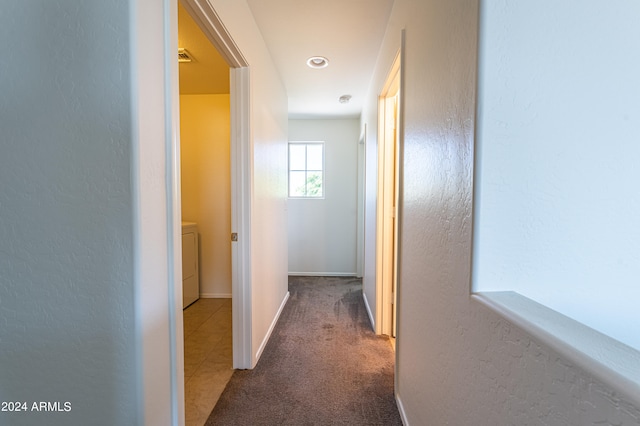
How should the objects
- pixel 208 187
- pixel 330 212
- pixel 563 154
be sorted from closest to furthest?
pixel 563 154 < pixel 208 187 < pixel 330 212

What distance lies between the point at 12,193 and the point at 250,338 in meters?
1.45

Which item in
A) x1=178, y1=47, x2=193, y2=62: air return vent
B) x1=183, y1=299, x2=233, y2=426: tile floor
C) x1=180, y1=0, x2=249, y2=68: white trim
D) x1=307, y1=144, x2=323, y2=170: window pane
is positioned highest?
x1=178, y1=47, x2=193, y2=62: air return vent

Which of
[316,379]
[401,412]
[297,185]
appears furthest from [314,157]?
[401,412]

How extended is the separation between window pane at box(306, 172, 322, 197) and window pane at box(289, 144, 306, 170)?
0.19 meters

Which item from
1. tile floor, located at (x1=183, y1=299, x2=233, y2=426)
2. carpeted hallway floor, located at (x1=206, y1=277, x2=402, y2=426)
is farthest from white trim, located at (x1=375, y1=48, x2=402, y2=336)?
tile floor, located at (x1=183, y1=299, x2=233, y2=426)

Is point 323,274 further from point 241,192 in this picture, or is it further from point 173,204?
point 173,204

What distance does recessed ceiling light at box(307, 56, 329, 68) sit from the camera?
234cm

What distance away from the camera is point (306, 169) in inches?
166

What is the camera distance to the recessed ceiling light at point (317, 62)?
7.68ft

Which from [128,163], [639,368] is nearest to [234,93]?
[128,163]

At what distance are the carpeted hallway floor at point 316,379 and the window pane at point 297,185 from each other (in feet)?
6.56

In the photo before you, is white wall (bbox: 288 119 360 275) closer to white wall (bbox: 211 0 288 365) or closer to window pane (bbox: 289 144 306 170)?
window pane (bbox: 289 144 306 170)

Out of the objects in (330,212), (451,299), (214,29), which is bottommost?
(451,299)

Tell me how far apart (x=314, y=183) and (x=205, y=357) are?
2.82 m
